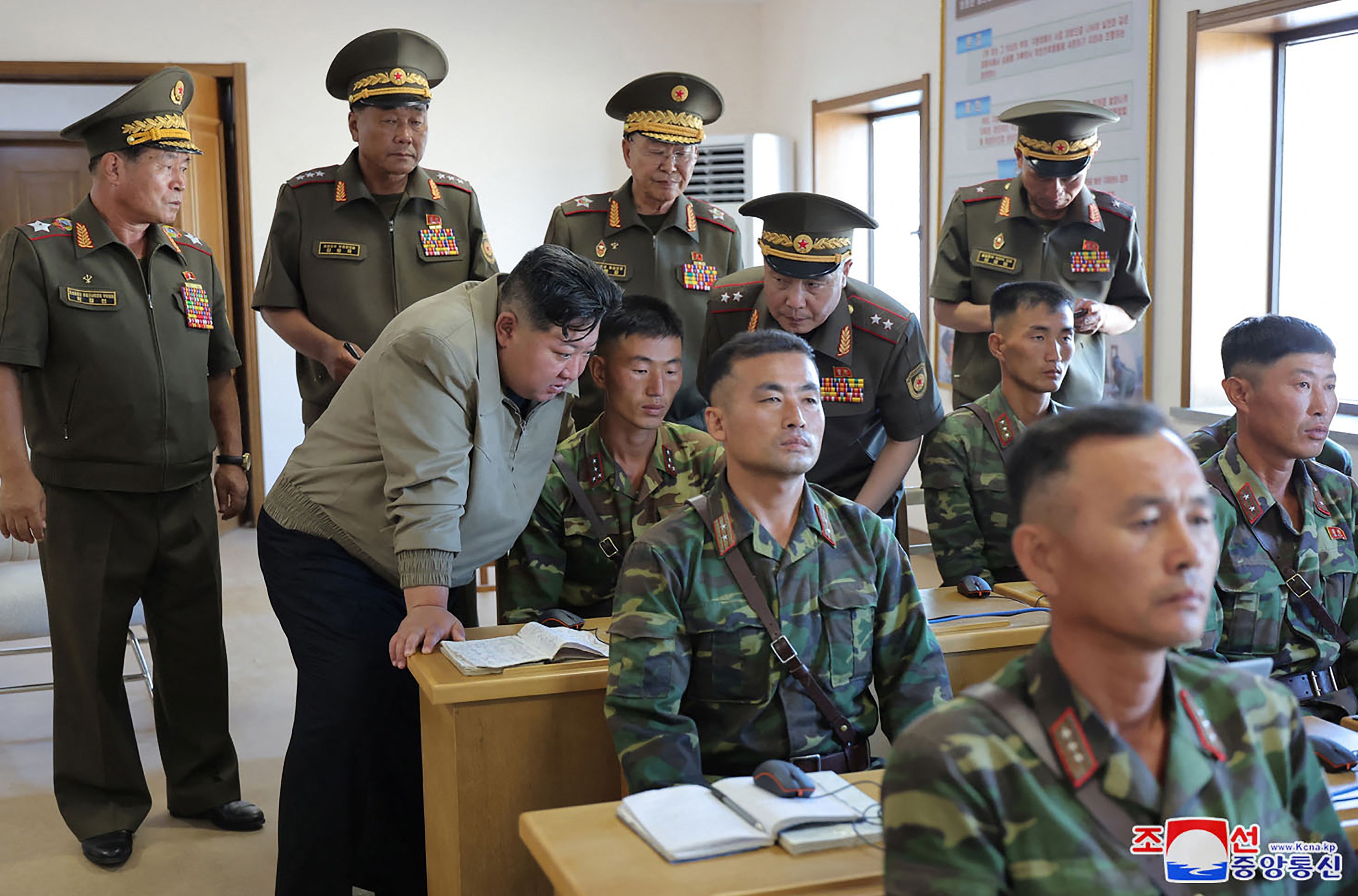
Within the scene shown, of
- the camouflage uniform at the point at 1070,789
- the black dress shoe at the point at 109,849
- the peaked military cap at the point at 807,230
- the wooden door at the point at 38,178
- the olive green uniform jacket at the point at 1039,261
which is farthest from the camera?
the wooden door at the point at 38,178

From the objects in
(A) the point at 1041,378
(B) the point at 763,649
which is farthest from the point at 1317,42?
(B) the point at 763,649

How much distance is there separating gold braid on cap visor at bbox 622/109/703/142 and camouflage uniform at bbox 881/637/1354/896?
233 cm

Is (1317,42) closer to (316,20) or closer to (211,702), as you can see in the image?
(211,702)

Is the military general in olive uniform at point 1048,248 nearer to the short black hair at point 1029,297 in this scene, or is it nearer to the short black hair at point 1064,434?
the short black hair at point 1029,297

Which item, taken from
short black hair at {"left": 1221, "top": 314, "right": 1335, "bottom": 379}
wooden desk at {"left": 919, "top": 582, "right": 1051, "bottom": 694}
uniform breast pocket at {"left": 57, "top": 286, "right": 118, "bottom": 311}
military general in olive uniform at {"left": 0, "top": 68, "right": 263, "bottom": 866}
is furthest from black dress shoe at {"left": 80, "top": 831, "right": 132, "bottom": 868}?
short black hair at {"left": 1221, "top": 314, "right": 1335, "bottom": 379}

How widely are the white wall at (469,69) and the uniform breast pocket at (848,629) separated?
532cm

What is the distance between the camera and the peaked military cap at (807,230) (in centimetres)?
286

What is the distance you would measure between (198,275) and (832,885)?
2.44 meters

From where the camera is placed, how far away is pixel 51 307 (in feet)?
9.56

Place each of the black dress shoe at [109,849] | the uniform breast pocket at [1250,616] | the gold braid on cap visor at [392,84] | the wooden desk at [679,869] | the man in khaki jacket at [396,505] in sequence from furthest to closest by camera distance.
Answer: the gold braid on cap visor at [392,84], the black dress shoe at [109,849], the uniform breast pocket at [1250,616], the man in khaki jacket at [396,505], the wooden desk at [679,869]

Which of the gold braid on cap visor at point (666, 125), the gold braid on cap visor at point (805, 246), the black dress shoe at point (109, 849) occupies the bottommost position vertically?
the black dress shoe at point (109, 849)

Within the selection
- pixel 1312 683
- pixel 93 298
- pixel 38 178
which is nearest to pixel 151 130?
pixel 93 298

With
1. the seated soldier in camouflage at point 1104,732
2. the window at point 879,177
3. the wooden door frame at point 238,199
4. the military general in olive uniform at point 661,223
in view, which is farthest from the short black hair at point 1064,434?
the wooden door frame at point 238,199

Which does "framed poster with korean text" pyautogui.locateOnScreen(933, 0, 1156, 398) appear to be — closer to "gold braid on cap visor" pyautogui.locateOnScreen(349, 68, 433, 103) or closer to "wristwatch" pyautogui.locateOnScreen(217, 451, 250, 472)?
"gold braid on cap visor" pyautogui.locateOnScreen(349, 68, 433, 103)
